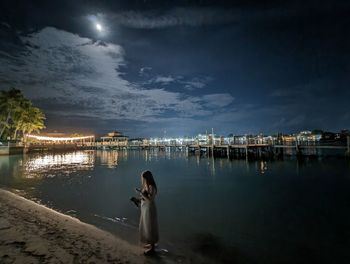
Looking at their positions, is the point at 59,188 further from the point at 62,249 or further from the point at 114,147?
the point at 114,147

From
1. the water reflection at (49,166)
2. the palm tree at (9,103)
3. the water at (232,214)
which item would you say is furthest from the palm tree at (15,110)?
the water at (232,214)

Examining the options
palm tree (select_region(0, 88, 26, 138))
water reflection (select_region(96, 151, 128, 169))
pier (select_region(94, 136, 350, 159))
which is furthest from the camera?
palm tree (select_region(0, 88, 26, 138))

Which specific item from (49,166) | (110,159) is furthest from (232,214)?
(110,159)

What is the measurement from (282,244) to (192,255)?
10.4 feet

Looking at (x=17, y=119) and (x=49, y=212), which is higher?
(x=17, y=119)

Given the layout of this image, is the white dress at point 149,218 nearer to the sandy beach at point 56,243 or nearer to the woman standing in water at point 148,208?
the woman standing in water at point 148,208

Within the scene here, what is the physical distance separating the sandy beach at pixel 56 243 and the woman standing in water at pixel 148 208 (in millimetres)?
621

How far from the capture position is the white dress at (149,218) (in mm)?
5445

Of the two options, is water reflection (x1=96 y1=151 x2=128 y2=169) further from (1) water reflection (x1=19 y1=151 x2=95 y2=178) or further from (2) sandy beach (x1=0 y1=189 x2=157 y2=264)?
(2) sandy beach (x1=0 y1=189 x2=157 y2=264)

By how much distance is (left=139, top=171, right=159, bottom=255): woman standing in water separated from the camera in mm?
5445

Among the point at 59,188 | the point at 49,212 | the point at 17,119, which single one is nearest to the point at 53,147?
the point at 17,119

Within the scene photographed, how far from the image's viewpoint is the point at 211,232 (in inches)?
337

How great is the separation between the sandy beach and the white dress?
57cm

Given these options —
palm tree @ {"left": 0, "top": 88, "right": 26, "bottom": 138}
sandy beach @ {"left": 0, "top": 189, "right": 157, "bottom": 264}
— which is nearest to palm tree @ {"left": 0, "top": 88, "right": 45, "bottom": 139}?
palm tree @ {"left": 0, "top": 88, "right": 26, "bottom": 138}
